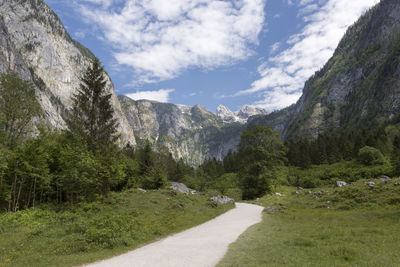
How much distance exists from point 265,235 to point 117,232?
9.27 metres

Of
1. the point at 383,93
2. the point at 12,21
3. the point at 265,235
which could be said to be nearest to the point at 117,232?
the point at 265,235

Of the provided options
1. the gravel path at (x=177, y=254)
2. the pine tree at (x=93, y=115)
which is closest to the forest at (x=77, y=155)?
the pine tree at (x=93, y=115)

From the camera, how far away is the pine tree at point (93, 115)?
29.3 metres

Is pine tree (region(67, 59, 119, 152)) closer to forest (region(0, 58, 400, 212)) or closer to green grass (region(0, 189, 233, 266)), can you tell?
forest (region(0, 58, 400, 212))

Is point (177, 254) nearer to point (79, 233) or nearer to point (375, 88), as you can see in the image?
point (79, 233)

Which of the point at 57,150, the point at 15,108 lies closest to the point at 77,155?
the point at 57,150

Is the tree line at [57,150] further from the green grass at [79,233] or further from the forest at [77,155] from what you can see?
the green grass at [79,233]

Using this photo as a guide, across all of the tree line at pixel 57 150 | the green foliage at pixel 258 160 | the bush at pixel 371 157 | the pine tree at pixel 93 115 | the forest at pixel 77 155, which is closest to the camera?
the tree line at pixel 57 150

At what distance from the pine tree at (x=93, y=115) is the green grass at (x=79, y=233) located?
9372mm

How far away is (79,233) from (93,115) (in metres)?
20.1

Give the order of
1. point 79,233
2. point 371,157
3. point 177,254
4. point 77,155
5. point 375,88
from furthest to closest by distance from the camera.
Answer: point 375,88
point 371,157
point 77,155
point 79,233
point 177,254

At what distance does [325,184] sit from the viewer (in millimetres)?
50156

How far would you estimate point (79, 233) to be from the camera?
13.9 metres

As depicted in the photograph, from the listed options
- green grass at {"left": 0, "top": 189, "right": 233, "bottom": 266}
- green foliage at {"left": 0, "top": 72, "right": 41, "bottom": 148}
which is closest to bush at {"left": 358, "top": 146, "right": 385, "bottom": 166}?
green grass at {"left": 0, "top": 189, "right": 233, "bottom": 266}
